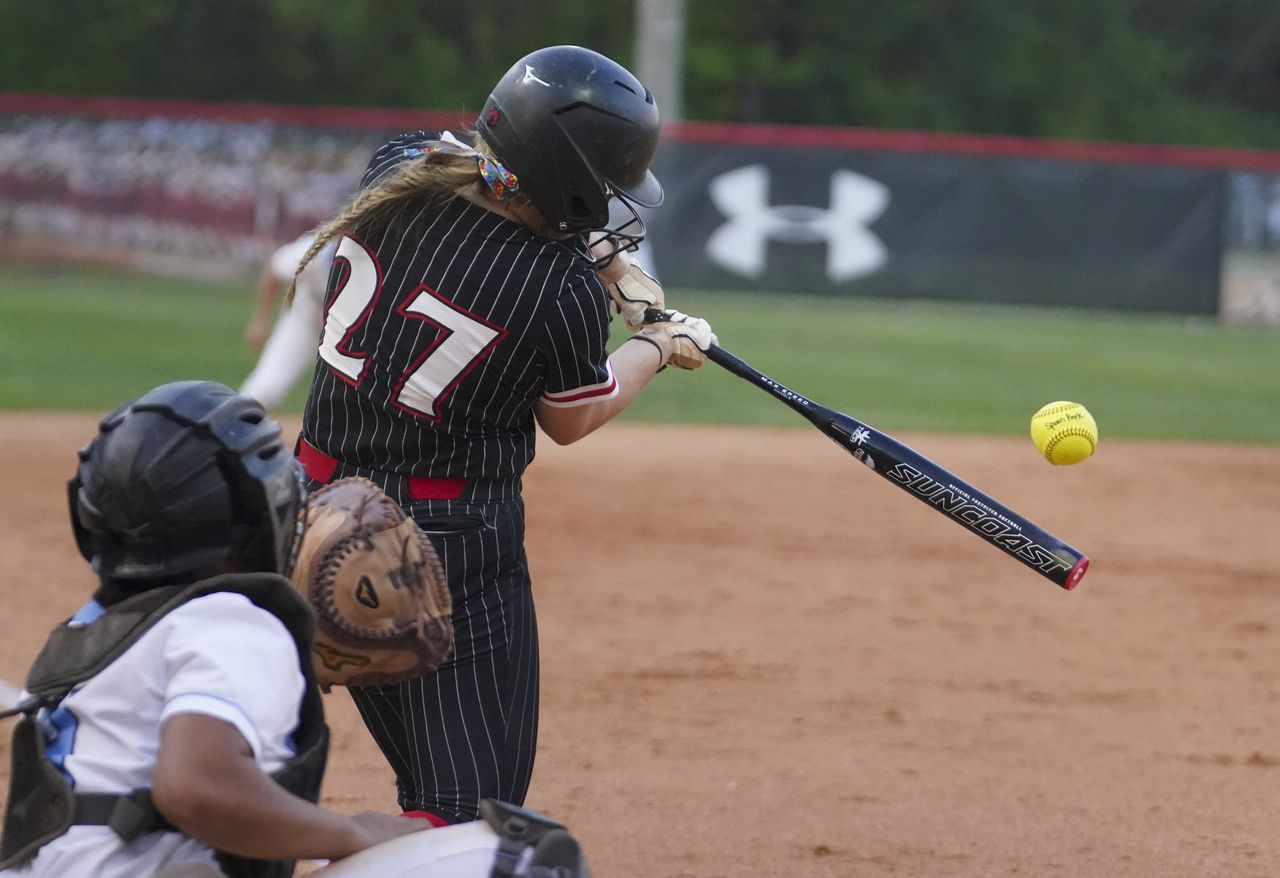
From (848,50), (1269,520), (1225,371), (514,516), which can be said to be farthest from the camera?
(848,50)

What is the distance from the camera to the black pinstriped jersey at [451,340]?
2986 millimetres

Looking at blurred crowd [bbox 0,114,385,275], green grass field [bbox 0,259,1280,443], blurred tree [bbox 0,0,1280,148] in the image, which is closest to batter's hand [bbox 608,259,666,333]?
green grass field [bbox 0,259,1280,443]

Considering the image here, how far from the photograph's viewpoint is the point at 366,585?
244 cm

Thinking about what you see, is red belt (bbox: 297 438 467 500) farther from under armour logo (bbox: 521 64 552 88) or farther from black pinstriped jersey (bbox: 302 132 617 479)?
under armour logo (bbox: 521 64 552 88)

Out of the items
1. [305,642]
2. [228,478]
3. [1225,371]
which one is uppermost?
[1225,371]

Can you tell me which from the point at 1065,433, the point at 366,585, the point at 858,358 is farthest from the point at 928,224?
the point at 366,585

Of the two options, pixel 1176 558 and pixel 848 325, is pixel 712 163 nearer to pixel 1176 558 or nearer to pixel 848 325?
pixel 848 325

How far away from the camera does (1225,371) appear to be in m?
14.8

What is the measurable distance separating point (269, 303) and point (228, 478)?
7524 mm

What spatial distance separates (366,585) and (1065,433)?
6.56ft

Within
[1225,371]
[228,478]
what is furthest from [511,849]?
[1225,371]

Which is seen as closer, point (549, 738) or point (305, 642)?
point (305, 642)

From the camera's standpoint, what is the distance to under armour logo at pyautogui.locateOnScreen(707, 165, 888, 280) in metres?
18.3

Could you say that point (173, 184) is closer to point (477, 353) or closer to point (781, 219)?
point (781, 219)
